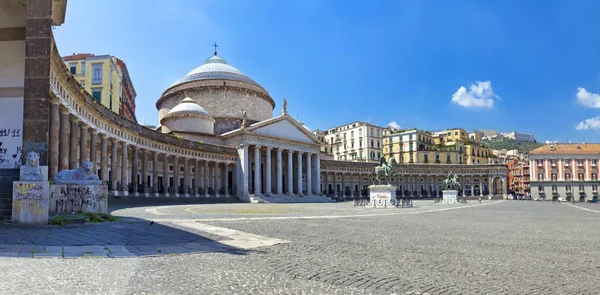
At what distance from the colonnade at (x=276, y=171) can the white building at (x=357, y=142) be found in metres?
31.8

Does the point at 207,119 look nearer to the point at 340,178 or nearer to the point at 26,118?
the point at 340,178

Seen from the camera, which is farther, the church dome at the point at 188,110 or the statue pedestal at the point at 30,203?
the church dome at the point at 188,110

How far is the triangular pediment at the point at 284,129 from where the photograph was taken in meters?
64.4

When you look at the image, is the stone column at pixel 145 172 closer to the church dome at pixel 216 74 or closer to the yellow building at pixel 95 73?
the yellow building at pixel 95 73

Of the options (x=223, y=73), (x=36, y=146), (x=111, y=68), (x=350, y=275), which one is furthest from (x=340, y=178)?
(x=350, y=275)

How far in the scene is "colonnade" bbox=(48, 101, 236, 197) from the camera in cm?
2900

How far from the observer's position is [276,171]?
227ft

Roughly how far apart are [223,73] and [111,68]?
2135 cm

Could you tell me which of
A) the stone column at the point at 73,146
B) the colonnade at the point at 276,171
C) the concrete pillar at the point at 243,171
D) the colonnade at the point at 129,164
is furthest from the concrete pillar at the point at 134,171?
the colonnade at the point at 276,171

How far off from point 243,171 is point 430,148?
214 ft

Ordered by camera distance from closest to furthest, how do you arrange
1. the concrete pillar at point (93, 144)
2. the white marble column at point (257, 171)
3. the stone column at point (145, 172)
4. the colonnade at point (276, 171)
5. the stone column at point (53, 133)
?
1. the stone column at point (53, 133)
2. the concrete pillar at point (93, 144)
3. the stone column at point (145, 172)
4. the white marble column at point (257, 171)
5. the colonnade at point (276, 171)

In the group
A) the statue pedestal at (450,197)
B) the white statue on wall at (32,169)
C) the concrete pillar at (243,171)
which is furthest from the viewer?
the concrete pillar at (243,171)

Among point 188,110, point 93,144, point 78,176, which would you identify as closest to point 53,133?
point 93,144

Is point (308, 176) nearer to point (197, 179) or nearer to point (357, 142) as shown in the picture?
point (197, 179)
